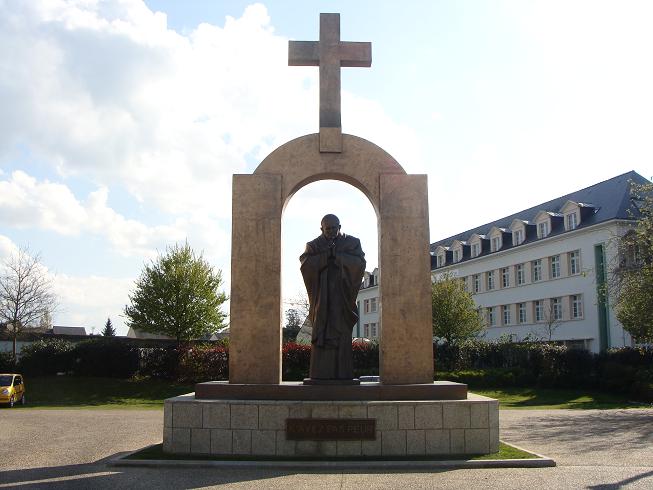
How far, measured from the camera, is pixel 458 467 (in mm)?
9938

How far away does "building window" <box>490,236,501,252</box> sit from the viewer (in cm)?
5662

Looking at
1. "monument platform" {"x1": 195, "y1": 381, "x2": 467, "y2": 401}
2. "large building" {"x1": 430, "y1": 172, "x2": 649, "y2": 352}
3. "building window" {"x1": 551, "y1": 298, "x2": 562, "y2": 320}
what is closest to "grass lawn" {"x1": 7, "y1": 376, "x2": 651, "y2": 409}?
"large building" {"x1": 430, "y1": 172, "x2": 649, "y2": 352}

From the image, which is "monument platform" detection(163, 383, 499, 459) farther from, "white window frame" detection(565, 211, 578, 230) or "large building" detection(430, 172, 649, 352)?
"white window frame" detection(565, 211, 578, 230)

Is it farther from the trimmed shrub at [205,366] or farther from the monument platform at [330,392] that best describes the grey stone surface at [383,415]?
the trimmed shrub at [205,366]

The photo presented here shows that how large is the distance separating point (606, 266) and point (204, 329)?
79.4 ft

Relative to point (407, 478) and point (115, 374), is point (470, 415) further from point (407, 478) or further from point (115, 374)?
point (115, 374)

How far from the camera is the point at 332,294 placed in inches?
473

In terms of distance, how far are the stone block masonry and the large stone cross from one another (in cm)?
569

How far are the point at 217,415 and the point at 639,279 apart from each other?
2021 cm

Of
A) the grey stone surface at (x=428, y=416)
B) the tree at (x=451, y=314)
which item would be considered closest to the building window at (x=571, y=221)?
the tree at (x=451, y=314)

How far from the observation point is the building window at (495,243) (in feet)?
186

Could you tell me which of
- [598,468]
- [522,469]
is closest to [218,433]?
[522,469]

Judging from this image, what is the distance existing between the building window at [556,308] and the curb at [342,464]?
39912mm

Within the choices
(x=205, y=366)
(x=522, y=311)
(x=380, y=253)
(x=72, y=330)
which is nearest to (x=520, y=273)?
(x=522, y=311)
